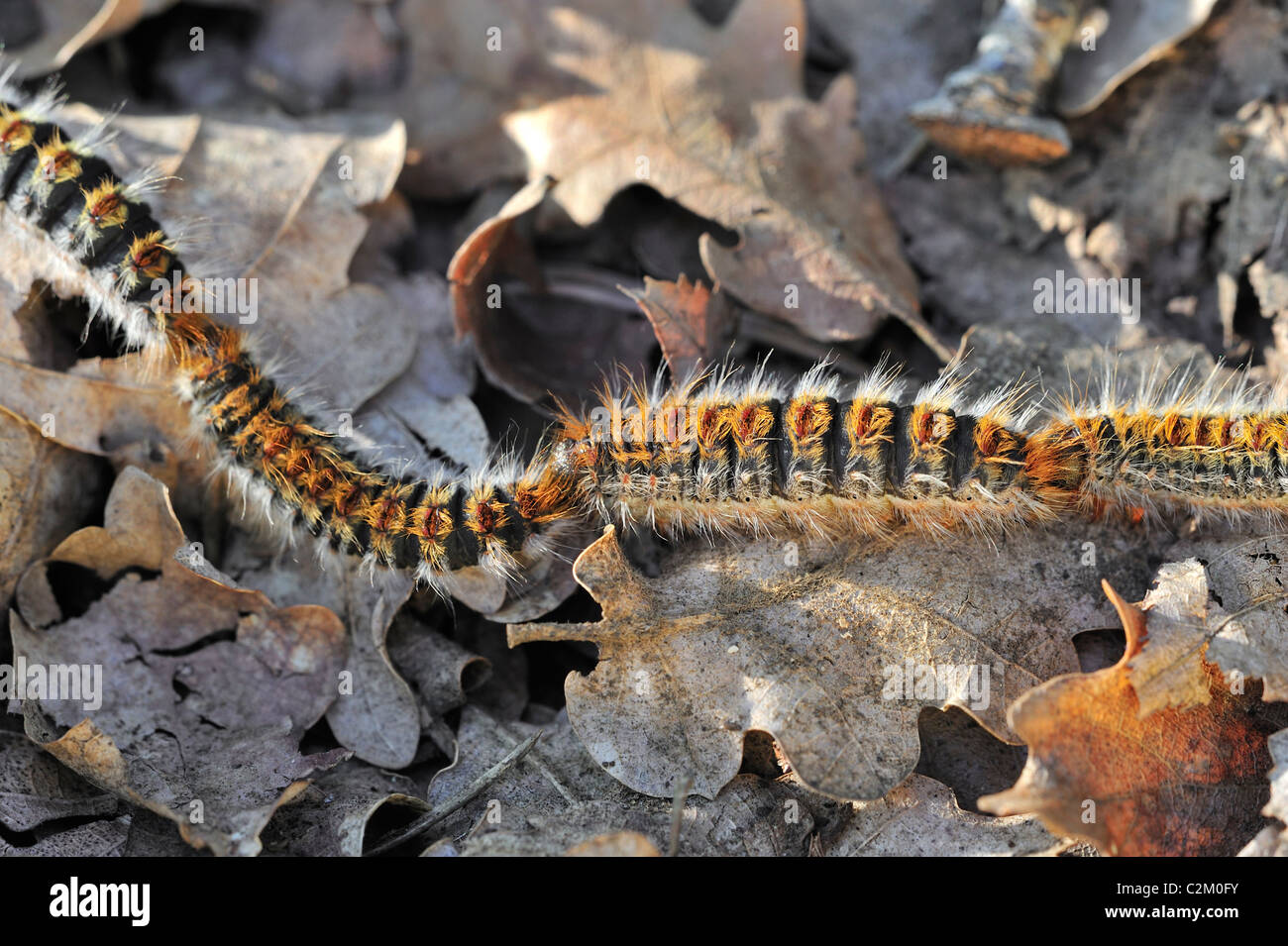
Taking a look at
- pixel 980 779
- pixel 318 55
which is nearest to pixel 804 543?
pixel 980 779

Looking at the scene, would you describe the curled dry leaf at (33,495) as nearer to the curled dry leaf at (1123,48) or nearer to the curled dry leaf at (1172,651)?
the curled dry leaf at (1172,651)

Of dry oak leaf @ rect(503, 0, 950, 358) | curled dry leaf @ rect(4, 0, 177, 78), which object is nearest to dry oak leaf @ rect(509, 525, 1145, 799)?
dry oak leaf @ rect(503, 0, 950, 358)

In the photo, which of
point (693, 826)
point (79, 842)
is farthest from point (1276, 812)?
point (79, 842)

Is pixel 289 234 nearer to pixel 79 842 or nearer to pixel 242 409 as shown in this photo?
pixel 242 409

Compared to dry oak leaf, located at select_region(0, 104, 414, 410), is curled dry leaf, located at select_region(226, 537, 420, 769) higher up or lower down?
lower down

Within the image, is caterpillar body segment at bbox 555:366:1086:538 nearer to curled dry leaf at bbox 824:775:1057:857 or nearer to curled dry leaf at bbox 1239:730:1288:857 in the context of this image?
curled dry leaf at bbox 824:775:1057:857

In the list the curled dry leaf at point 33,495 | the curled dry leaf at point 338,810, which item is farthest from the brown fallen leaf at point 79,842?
the curled dry leaf at point 33,495
